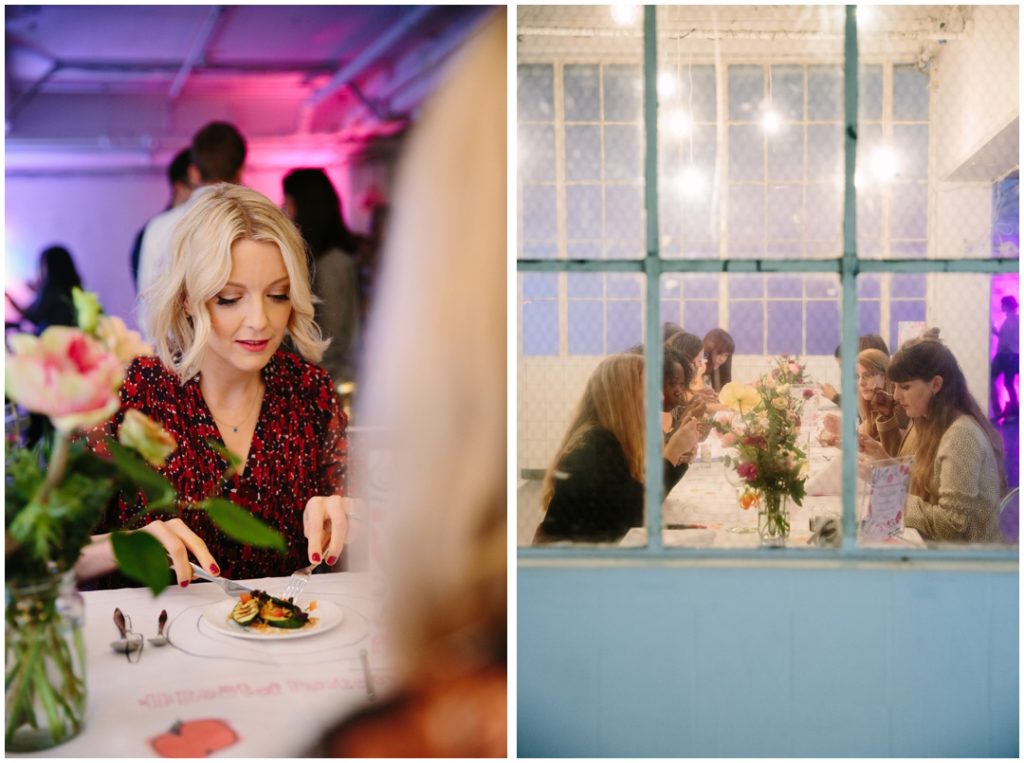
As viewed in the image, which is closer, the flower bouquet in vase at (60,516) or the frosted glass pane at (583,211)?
the flower bouquet in vase at (60,516)

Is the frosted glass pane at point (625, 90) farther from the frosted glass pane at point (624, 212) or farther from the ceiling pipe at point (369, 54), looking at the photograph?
the ceiling pipe at point (369, 54)

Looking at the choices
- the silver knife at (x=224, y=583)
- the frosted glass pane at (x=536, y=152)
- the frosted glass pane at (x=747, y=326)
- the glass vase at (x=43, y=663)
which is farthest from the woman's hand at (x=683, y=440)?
the glass vase at (x=43, y=663)

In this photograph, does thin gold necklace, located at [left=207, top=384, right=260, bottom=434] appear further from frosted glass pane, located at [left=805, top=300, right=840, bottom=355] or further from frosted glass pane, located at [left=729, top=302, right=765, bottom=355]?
frosted glass pane, located at [left=805, top=300, right=840, bottom=355]

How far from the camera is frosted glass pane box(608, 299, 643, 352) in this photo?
1951 millimetres

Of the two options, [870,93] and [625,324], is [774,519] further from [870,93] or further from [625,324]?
[870,93]

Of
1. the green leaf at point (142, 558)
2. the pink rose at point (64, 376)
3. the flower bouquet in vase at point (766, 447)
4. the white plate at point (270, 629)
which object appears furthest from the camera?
the flower bouquet in vase at point (766, 447)

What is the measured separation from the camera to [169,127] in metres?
1.90

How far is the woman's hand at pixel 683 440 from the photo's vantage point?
202 cm

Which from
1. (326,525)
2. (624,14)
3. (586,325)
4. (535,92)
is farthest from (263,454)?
(624,14)

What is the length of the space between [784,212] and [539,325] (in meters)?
0.63

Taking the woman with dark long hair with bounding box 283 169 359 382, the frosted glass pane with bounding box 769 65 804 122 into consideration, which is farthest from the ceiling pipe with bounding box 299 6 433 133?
the frosted glass pane with bounding box 769 65 804 122

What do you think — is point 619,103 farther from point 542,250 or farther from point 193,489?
point 193,489

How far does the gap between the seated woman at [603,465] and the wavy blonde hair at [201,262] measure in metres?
0.75

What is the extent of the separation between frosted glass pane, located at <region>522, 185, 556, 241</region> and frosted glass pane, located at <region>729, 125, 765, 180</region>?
0.43m
